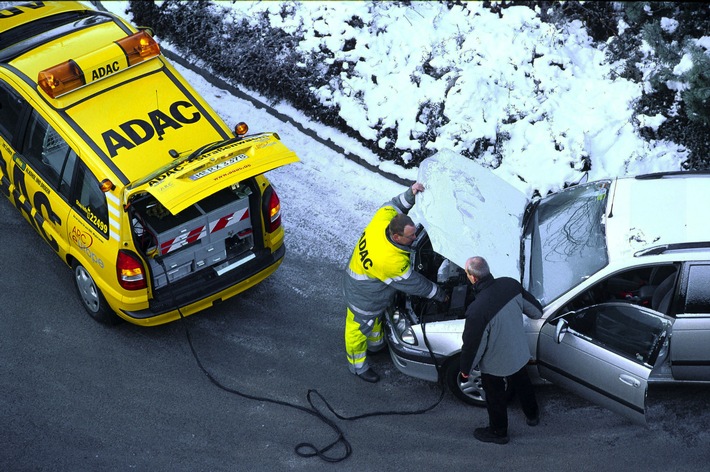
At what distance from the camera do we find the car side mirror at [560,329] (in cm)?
632

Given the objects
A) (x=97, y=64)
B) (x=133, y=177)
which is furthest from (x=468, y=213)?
(x=97, y=64)

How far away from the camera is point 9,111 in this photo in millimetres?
7973

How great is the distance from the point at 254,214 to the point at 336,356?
58.2 inches

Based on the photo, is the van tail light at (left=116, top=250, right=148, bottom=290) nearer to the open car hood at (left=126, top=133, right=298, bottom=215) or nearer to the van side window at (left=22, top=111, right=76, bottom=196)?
the open car hood at (left=126, top=133, right=298, bottom=215)

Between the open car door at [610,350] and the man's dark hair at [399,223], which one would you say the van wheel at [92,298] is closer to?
the man's dark hair at [399,223]

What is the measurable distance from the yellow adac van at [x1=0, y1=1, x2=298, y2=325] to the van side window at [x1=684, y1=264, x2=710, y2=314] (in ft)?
10.9

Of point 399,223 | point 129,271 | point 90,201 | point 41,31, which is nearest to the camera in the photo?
point 399,223

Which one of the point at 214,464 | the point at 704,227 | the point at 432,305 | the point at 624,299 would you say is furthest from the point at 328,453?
the point at 704,227

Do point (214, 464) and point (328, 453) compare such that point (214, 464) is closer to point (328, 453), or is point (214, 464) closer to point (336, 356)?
point (328, 453)

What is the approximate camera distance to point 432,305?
6.80m

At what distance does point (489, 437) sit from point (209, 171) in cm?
311

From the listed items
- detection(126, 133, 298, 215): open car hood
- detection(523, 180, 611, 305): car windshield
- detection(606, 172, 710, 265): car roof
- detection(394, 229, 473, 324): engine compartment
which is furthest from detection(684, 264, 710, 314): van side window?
detection(126, 133, 298, 215): open car hood

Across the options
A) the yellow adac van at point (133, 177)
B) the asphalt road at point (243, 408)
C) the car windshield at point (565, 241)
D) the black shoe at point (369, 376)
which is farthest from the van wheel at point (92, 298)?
the car windshield at point (565, 241)

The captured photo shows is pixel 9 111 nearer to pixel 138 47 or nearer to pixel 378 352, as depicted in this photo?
pixel 138 47
